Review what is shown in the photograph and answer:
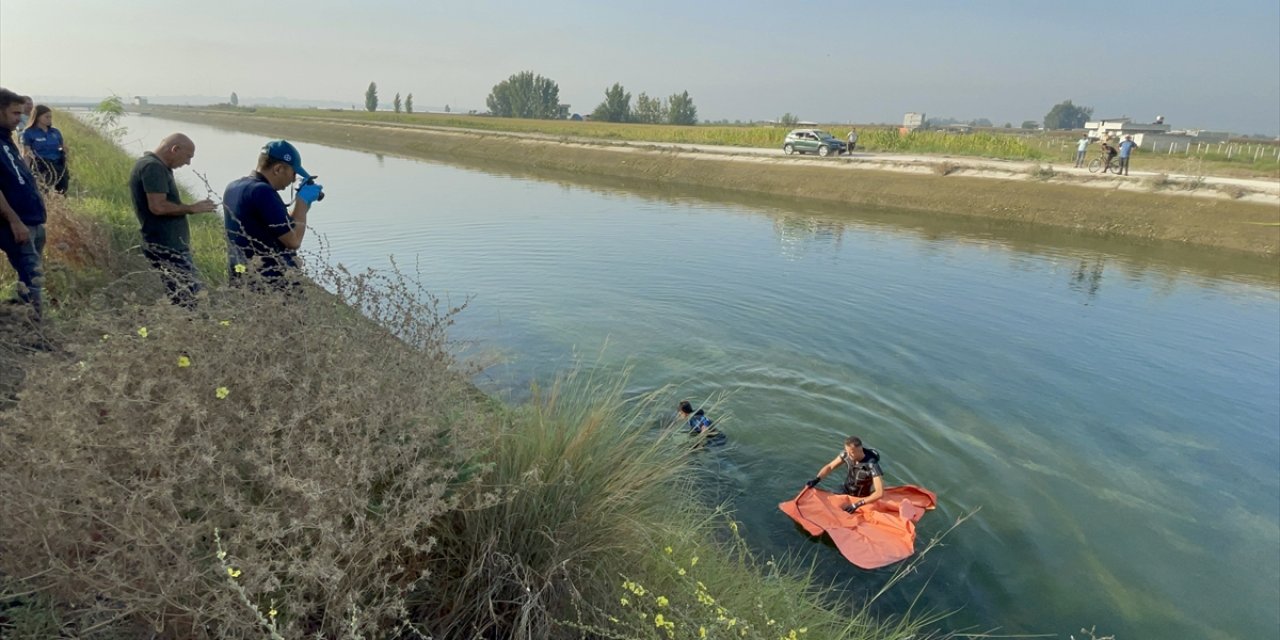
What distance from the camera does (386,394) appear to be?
2.54 meters

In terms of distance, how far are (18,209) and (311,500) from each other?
15.3ft

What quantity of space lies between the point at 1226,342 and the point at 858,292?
6.00 metres

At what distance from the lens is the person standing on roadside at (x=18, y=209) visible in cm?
459

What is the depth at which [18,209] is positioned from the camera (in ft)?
15.6

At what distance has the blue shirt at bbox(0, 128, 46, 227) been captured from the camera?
4.65 metres

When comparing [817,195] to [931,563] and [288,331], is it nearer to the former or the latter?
[931,563]

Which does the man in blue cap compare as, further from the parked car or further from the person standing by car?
the parked car

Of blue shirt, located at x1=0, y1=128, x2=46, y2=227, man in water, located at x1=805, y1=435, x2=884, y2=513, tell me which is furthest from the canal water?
blue shirt, located at x1=0, y1=128, x2=46, y2=227

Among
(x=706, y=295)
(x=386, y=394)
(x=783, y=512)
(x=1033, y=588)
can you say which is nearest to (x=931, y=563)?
(x=1033, y=588)

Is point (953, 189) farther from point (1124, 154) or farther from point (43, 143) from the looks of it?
point (43, 143)

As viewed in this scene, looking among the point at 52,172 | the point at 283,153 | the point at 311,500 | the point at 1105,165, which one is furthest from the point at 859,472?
the point at 1105,165

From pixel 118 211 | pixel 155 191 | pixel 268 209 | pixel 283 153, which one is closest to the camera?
pixel 268 209

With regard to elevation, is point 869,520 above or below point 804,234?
below

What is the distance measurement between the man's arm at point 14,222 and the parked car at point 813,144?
34.8 metres
